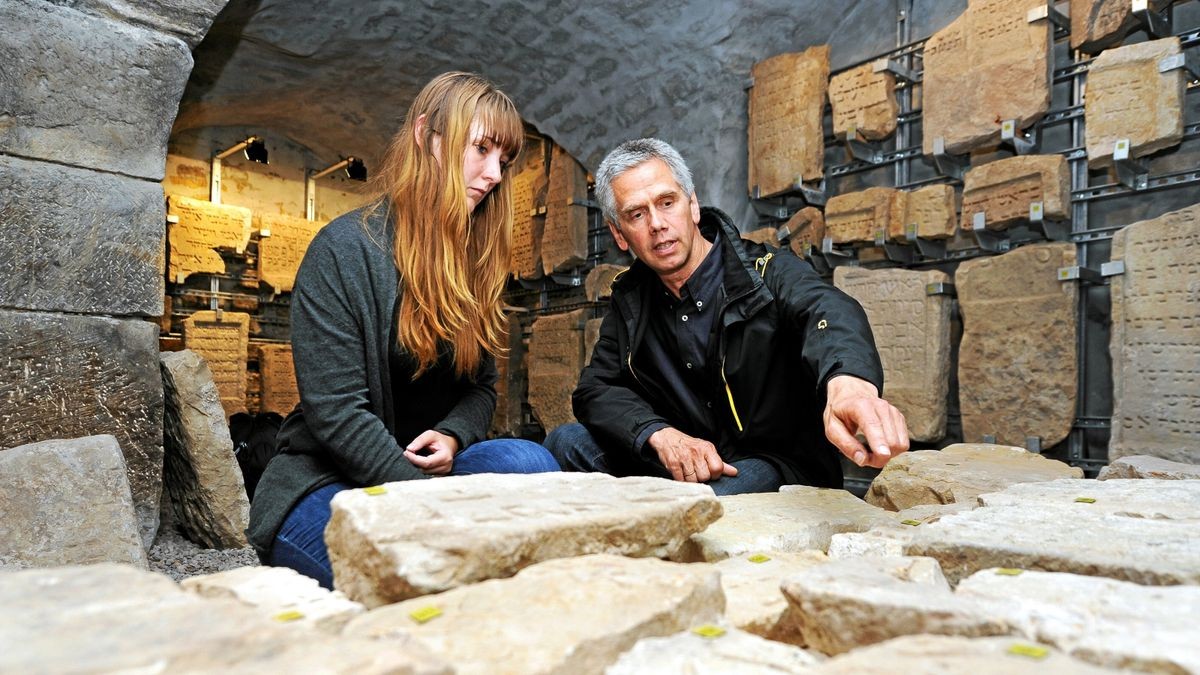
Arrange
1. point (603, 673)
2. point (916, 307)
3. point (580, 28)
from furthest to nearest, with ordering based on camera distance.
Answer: point (580, 28)
point (916, 307)
point (603, 673)

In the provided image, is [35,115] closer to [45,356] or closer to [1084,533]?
[45,356]

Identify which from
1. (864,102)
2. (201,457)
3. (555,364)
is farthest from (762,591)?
(555,364)

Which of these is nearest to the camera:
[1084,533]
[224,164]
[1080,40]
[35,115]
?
[1084,533]

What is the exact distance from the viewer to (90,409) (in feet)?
9.19

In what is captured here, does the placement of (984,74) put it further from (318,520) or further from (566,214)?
(318,520)

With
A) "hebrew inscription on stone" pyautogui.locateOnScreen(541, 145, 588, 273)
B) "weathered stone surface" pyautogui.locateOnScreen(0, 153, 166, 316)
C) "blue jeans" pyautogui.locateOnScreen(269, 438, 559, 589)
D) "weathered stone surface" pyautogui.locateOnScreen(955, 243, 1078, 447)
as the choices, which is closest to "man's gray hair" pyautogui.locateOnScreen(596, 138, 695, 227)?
"blue jeans" pyautogui.locateOnScreen(269, 438, 559, 589)

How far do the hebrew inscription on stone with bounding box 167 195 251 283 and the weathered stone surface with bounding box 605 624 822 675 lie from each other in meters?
7.35

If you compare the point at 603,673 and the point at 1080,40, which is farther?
the point at 1080,40

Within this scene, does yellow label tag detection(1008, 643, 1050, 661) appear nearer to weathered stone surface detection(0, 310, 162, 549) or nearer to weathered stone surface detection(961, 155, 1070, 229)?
weathered stone surface detection(0, 310, 162, 549)

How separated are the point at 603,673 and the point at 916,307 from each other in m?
3.71

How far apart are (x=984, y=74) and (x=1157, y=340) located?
1.53 meters

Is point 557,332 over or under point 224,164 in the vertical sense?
under

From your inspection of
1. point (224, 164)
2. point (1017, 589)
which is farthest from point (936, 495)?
point (224, 164)

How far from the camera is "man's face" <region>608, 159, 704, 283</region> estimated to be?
8.03 ft
